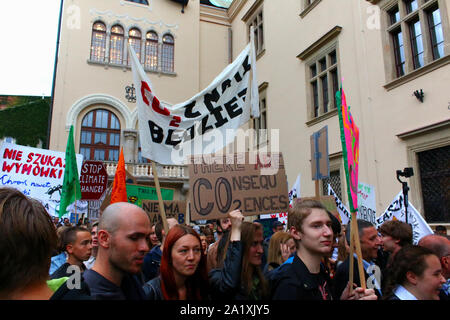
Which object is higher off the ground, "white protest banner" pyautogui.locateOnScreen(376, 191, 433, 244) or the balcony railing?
the balcony railing

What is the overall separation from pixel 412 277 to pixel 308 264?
656mm

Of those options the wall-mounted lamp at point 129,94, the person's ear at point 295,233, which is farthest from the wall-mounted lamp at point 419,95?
the wall-mounted lamp at point 129,94

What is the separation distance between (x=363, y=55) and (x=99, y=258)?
9610 millimetres

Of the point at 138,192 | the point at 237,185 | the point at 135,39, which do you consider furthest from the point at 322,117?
the point at 135,39

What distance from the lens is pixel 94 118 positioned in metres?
17.0

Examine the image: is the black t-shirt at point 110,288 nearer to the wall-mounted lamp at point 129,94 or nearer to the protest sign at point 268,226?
the protest sign at point 268,226

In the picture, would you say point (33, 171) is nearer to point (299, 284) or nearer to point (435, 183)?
point (299, 284)

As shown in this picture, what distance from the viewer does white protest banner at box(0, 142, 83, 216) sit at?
7.24 metres

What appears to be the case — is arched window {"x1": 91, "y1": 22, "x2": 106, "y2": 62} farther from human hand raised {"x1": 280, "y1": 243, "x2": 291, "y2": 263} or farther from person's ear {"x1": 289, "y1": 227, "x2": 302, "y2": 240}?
person's ear {"x1": 289, "y1": 227, "x2": 302, "y2": 240}

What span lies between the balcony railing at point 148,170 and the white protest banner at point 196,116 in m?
12.4

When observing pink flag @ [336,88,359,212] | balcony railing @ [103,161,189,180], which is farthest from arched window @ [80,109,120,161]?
pink flag @ [336,88,359,212]

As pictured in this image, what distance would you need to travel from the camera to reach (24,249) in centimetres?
109

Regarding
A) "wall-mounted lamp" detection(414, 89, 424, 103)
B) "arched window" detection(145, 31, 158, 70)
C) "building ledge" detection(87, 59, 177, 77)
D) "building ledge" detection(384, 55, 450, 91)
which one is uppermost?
"arched window" detection(145, 31, 158, 70)

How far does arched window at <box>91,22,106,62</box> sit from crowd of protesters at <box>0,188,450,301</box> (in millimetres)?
16481
